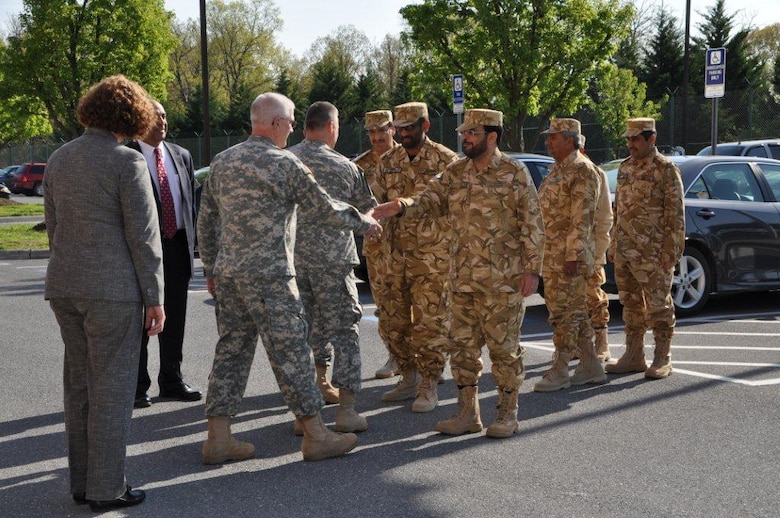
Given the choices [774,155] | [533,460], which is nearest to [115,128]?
[533,460]

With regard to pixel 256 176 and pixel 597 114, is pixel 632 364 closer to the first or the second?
pixel 256 176

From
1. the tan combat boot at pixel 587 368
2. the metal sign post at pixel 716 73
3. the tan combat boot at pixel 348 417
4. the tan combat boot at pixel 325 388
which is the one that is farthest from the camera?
the metal sign post at pixel 716 73

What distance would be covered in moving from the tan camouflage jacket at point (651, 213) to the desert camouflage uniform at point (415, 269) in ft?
5.77

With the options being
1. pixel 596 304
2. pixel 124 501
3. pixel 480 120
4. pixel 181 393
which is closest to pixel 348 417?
pixel 181 393

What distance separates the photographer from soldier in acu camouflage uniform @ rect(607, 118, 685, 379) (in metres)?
7.57

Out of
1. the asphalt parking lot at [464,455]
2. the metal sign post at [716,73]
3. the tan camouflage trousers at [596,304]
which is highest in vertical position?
the metal sign post at [716,73]

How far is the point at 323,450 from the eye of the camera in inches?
213

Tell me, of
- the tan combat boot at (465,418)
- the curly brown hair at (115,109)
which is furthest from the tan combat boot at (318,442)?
the curly brown hair at (115,109)

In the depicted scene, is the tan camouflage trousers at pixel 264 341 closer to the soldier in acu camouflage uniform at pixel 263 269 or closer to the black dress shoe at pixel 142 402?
the soldier in acu camouflage uniform at pixel 263 269

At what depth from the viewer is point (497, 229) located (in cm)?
591

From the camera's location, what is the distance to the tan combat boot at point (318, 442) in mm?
5375

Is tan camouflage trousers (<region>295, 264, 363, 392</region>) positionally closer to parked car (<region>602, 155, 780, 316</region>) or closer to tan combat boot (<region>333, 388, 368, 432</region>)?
tan combat boot (<region>333, 388, 368, 432</region>)

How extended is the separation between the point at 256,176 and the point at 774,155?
15.5m

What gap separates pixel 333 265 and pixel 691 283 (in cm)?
555
